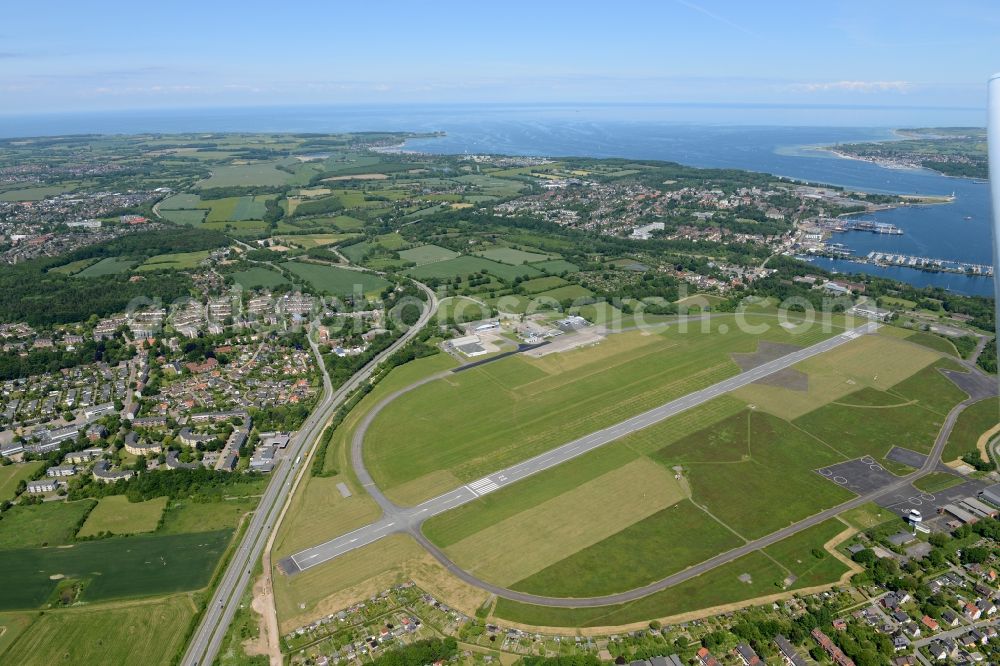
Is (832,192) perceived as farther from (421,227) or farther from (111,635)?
(111,635)

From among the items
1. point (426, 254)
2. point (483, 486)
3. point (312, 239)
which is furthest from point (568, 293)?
point (312, 239)

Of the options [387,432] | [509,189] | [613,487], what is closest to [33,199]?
[509,189]

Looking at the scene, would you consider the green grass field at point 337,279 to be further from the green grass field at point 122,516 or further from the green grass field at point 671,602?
the green grass field at point 671,602

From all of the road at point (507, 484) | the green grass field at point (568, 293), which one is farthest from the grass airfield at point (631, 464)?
the green grass field at point (568, 293)

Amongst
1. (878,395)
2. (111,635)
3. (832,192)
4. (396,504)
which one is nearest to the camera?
(111,635)

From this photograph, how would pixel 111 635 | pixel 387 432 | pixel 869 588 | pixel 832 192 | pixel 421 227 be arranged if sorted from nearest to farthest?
1. pixel 111 635
2. pixel 869 588
3. pixel 387 432
4. pixel 421 227
5. pixel 832 192

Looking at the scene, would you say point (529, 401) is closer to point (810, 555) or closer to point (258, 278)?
point (810, 555)

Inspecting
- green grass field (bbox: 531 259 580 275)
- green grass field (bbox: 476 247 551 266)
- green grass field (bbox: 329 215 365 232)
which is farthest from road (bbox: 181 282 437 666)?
green grass field (bbox: 329 215 365 232)
